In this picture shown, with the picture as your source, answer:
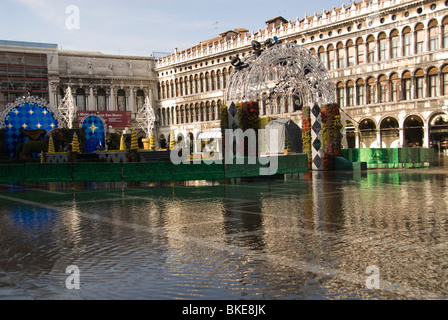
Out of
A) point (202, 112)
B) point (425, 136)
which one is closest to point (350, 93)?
point (425, 136)

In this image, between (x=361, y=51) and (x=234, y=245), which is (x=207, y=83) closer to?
(x=361, y=51)

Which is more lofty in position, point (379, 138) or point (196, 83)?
point (196, 83)

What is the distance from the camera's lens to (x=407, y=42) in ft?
150

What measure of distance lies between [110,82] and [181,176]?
5945 centimetres

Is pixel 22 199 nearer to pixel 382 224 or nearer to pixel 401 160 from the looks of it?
pixel 382 224

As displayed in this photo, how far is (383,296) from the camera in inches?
203

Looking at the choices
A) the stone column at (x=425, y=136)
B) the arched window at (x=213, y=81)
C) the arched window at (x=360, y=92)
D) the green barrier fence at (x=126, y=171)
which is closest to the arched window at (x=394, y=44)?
the arched window at (x=360, y=92)

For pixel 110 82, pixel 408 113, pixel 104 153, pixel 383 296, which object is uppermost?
pixel 110 82

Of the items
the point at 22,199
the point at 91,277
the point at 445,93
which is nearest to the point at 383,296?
the point at 91,277

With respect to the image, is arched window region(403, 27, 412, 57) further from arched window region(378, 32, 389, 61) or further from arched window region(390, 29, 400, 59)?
arched window region(378, 32, 389, 61)

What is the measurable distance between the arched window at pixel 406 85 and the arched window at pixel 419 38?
230cm

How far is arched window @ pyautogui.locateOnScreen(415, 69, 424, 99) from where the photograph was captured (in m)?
44.9

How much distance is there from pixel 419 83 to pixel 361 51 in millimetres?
7634
